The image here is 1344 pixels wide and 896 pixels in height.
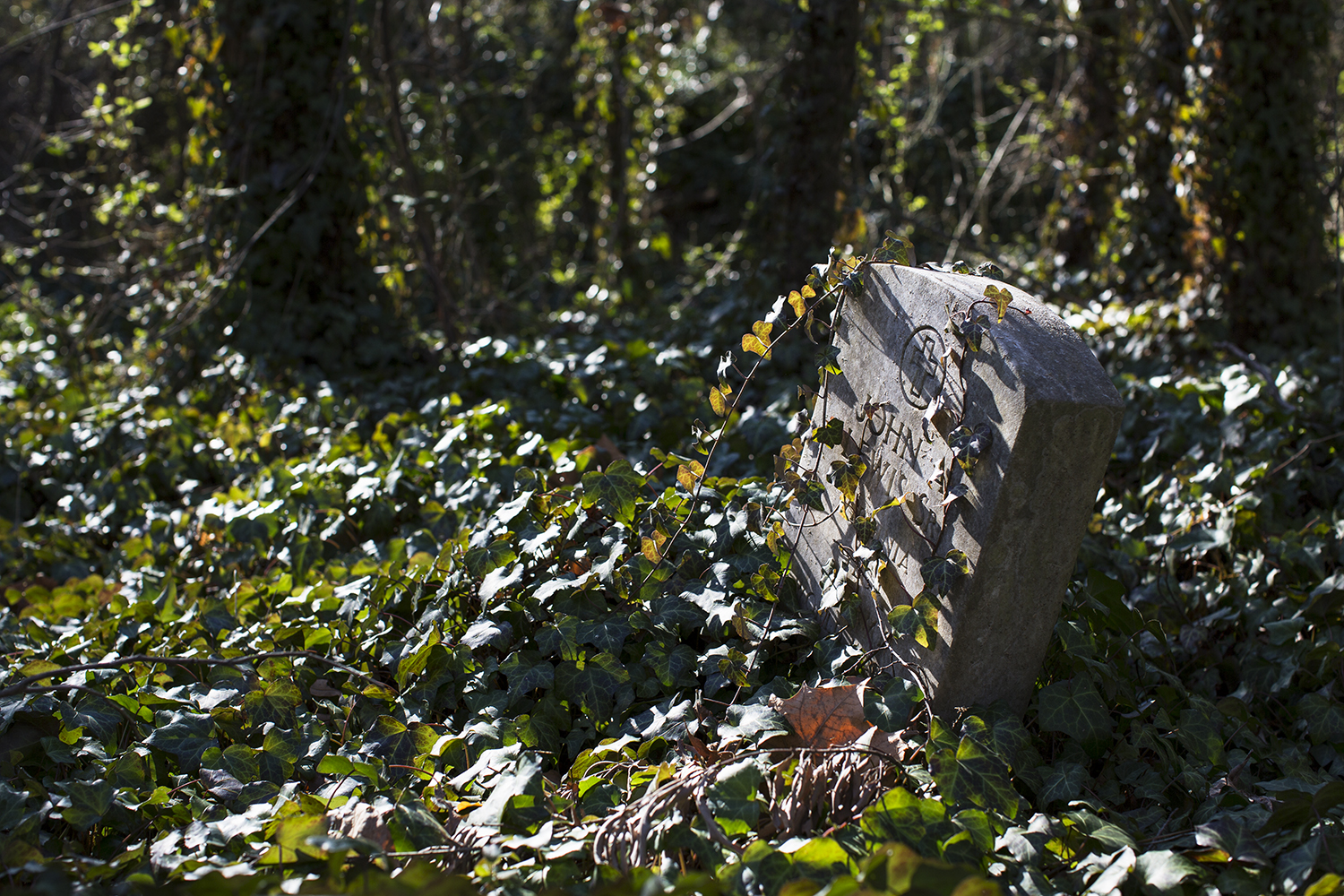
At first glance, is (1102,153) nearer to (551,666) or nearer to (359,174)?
(359,174)

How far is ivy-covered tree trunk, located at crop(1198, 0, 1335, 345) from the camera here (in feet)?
13.4

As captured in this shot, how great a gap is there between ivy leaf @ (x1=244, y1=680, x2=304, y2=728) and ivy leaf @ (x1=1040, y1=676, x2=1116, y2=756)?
5.39 ft

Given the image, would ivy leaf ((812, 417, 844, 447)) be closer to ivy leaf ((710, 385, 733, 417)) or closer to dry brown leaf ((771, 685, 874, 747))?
ivy leaf ((710, 385, 733, 417))

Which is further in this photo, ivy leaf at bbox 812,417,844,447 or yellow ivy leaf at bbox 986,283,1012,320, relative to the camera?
ivy leaf at bbox 812,417,844,447

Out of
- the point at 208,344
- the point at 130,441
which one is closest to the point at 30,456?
the point at 130,441

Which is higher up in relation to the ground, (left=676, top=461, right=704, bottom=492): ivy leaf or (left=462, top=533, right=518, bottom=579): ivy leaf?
(left=676, top=461, right=704, bottom=492): ivy leaf

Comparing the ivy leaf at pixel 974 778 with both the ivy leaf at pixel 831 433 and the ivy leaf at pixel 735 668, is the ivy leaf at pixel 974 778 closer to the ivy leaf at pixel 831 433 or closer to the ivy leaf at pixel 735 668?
the ivy leaf at pixel 735 668

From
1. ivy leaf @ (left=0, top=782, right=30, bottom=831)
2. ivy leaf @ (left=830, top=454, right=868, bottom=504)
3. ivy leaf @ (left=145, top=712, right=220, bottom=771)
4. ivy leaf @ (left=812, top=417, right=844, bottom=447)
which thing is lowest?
ivy leaf @ (left=0, top=782, right=30, bottom=831)

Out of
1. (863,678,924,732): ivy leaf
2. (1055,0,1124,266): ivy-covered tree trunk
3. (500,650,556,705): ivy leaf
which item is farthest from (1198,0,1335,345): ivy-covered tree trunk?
(500,650,556,705): ivy leaf

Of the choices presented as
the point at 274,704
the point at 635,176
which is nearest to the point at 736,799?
the point at 274,704

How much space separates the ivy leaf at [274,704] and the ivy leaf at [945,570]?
1442 mm

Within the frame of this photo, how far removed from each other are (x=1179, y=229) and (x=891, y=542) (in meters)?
3.66

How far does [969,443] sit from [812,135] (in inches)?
138

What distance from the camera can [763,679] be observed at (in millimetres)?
2105
